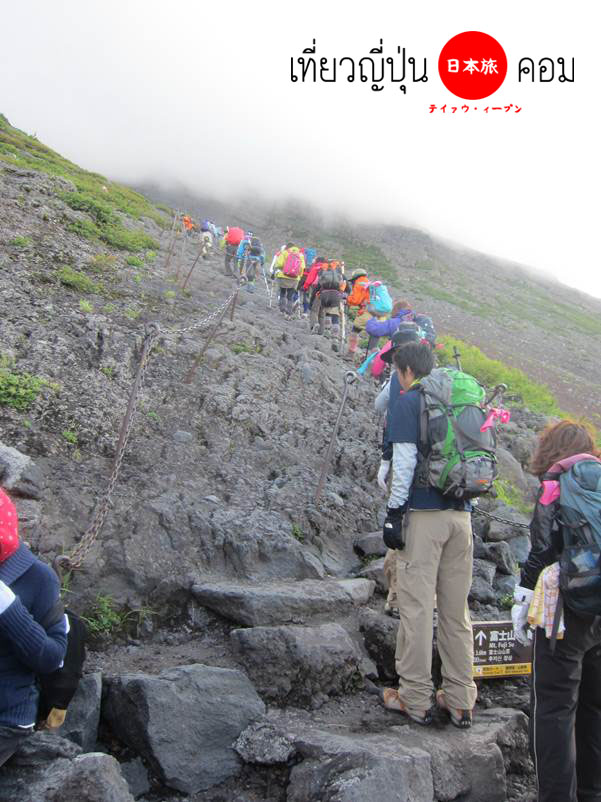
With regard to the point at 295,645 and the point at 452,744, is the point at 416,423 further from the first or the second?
the point at 452,744

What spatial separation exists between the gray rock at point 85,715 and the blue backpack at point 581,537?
2.91 meters

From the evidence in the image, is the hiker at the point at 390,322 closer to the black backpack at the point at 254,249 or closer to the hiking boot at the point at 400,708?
the hiking boot at the point at 400,708

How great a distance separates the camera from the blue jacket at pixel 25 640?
2.74m

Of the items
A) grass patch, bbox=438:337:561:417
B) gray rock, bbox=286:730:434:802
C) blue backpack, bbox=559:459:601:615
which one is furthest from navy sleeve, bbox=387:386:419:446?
grass patch, bbox=438:337:561:417

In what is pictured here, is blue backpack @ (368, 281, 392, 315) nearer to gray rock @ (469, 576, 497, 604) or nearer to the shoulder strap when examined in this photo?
gray rock @ (469, 576, 497, 604)

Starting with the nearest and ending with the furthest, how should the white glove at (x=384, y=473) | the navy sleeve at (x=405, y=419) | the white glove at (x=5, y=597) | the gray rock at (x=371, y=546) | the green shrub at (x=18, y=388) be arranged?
the white glove at (x=5, y=597)
the navy sleeve at (x=405, y=419)
the white glove at (x=384, y=473)
the green shrub at (x=18, y=388)
the gray rock at (x=371, y=546)

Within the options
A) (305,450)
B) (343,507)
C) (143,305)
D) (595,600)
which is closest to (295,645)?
(595,600)

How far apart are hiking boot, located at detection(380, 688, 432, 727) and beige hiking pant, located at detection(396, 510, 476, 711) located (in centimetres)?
4

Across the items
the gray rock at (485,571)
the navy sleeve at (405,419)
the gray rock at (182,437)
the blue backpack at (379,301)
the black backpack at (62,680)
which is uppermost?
the blue backpack at (379,301)

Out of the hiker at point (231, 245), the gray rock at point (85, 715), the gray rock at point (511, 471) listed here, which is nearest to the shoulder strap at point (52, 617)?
the gray rock at point (85, 715)

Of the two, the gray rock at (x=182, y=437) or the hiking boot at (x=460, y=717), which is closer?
the hiking boot at (x=460, y=717)

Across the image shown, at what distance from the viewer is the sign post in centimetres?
488

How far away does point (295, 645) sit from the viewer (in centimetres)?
445

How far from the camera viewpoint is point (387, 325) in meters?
10.8
